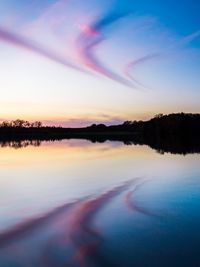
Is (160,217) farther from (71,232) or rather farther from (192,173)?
(192,173)

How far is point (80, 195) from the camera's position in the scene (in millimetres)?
18031

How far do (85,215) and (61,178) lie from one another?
10.5 meters

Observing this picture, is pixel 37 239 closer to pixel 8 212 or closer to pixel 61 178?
pixel 8 212

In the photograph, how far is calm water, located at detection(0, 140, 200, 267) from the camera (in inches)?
357

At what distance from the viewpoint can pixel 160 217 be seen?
13.1 metres

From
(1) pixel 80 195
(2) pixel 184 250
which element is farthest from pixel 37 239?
(1) pixel 80 195

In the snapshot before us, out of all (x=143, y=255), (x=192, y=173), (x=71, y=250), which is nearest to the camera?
(x=143, y=255)

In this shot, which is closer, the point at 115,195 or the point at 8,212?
the point at 8,212

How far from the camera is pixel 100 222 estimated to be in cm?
1266

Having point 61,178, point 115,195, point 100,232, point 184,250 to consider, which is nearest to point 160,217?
point 100,232

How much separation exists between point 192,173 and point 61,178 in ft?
27.0

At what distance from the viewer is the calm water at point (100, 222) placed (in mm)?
9078

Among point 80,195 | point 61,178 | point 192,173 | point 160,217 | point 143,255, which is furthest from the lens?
point 192,173

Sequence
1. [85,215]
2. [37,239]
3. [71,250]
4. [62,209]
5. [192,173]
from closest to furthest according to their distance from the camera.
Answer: [71,250], [37,239], [85,215], [62,209], [192,173]
